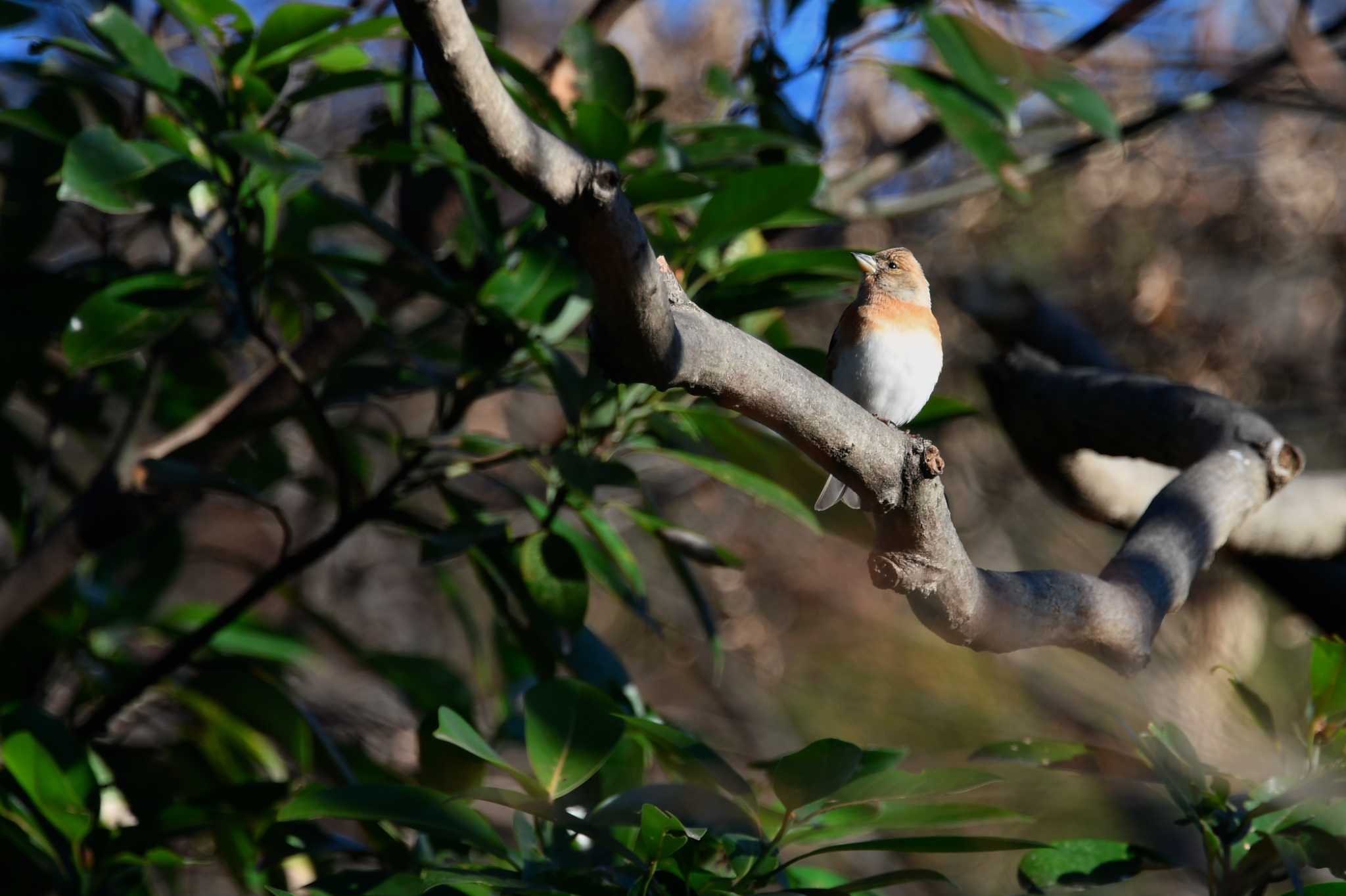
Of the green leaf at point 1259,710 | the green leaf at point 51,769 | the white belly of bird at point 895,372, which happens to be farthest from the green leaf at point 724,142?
the green leaf at point 51,769

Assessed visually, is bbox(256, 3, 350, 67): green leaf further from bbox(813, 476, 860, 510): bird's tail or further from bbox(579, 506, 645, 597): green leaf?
bbox(813, 476, 860, 510): bird's tail

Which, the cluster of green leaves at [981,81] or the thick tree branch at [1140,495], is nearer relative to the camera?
the cluster of green leaves at [981,81]

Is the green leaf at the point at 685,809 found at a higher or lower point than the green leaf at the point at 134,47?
lower

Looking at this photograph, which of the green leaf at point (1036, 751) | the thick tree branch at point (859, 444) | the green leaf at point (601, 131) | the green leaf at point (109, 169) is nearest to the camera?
the thick tree branch at point (859, 444)

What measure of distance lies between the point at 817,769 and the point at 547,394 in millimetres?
1536

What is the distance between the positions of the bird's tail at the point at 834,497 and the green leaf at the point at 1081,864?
601 mm

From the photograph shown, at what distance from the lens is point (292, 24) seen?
1.70 metres

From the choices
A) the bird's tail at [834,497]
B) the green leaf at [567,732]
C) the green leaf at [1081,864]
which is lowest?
the green leaf at [1081,864]

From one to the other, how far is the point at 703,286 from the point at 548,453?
34 cm

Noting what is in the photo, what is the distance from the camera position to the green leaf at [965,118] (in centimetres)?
205

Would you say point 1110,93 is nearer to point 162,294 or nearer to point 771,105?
point 771,105

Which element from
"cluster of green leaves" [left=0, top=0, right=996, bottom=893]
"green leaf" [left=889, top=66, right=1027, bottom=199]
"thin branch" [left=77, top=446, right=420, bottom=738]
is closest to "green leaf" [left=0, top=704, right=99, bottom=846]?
"cluster of green leaves" [left=0, top=0, right=996, bottom=893]

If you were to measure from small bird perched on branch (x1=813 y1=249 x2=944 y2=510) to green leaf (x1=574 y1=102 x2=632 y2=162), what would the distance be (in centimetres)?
40

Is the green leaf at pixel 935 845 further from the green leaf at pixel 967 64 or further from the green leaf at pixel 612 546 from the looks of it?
the green leaf at pixel 967 64
